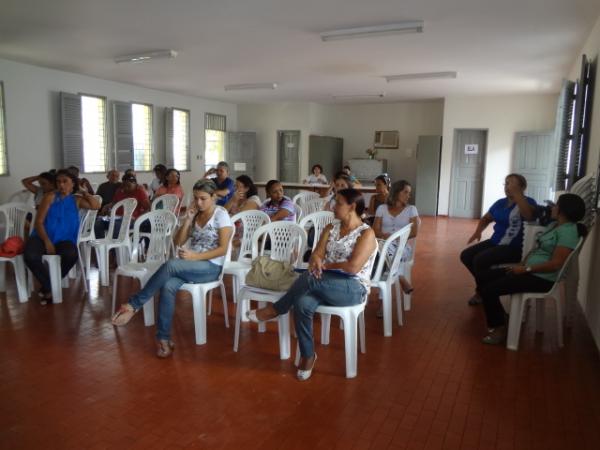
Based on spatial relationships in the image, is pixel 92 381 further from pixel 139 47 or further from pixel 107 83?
pixel 107 83

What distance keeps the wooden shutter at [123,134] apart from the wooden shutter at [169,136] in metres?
1.02

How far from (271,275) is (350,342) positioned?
2.15 feet

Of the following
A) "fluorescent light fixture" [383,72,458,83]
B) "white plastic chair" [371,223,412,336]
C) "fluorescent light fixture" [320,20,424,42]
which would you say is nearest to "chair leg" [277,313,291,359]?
"white plastic chair" [371,223,412,336]

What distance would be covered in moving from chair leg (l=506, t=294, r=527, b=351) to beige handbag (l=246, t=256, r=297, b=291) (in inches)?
61.9

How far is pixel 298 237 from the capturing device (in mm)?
3568

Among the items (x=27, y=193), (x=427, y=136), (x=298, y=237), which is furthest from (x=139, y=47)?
(x=427, y=136)

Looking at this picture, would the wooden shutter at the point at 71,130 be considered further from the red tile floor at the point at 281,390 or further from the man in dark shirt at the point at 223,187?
the red tile floor at the point at 281,390

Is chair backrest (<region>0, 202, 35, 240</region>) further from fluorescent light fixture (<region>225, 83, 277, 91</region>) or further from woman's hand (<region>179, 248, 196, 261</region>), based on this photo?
fluorescent light fixture (<region>225, 83, 277, 91</region>)

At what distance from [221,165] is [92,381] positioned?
370 centimetres

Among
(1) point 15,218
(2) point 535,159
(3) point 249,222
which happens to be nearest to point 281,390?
(3) point 249,222

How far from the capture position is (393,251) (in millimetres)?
3672

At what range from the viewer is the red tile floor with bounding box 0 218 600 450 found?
2266 millimetres

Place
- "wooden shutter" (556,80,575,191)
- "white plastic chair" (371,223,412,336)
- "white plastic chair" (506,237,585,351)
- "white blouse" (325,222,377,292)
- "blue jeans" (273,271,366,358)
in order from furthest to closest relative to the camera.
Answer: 1. "wooden shutter" (556,80,575,191)
2. "white plastic chair" (371,223,412,336)
3. "white plastic chair" (506,237,585,351)
4. "white blouse" (325,222,377,292)
5. "blue jeans" (273,271,366,358)

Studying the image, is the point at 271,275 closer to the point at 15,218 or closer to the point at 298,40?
the point at 15,218
